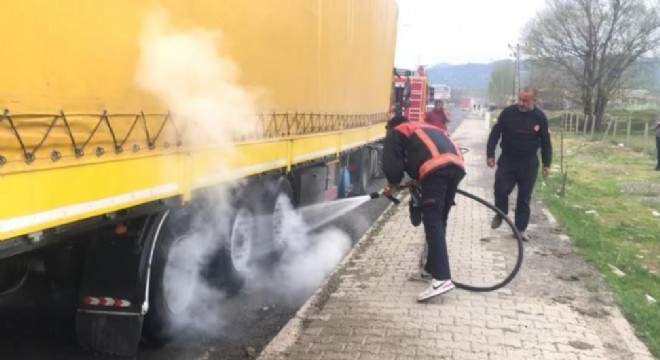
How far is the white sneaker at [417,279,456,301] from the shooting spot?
5133 mm

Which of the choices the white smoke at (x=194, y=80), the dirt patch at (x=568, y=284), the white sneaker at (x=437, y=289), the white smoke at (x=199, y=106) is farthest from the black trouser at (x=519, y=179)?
the white smoke at (x=194, y=80)

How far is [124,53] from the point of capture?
349 centimetres

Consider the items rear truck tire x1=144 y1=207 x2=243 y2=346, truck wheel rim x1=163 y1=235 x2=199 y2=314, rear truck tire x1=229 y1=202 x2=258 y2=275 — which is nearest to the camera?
rear truck tire x1=144 y1=207 x2=243 y2=346

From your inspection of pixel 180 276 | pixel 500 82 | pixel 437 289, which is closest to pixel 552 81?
pixel 437 289

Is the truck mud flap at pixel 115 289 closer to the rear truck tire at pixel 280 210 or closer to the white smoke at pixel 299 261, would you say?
the white smoke at pixel 299 261

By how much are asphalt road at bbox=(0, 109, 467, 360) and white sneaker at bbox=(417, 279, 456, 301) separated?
3.69ft

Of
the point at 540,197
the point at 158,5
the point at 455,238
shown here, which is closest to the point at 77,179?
the point at 158,5

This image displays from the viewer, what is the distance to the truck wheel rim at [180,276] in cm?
446

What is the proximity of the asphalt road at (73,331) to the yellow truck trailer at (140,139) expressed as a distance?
0.66 ft

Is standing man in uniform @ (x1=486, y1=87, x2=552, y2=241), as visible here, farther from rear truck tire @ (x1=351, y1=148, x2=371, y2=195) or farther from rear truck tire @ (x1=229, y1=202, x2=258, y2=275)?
rear truck tire @ (x1=351, y1=148, x2=371, y2=195)

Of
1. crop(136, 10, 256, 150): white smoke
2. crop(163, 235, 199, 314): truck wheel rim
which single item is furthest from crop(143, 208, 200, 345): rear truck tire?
crop(136, 10, 256, 150): white smoke

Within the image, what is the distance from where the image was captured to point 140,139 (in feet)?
12.4

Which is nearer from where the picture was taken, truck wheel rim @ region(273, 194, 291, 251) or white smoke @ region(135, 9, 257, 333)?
white smoke @ region(135, 9, 257, 333)

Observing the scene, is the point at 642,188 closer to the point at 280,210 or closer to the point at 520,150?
the point at 520,150
